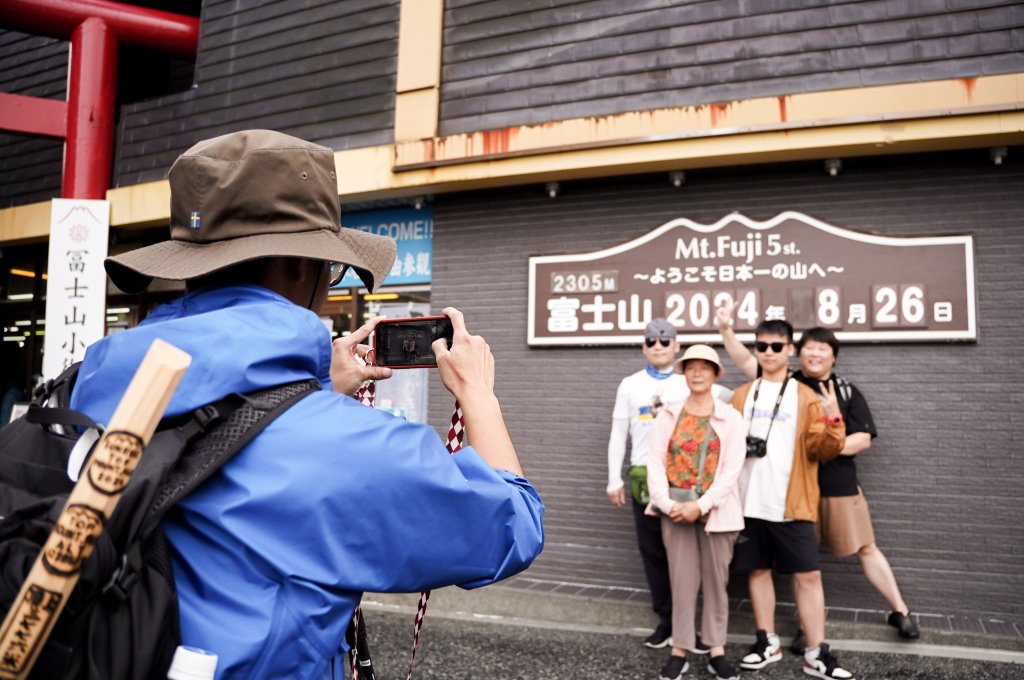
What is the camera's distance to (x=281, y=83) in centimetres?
845

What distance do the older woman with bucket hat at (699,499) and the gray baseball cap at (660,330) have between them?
784 millimetres

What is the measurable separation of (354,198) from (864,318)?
4.84 metres

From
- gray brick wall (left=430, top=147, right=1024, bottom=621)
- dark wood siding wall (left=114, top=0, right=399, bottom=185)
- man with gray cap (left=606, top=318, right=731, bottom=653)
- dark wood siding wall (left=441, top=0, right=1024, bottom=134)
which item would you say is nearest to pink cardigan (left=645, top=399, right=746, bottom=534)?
man with gray cap (left=606, top=318, right=731, bottom=653)

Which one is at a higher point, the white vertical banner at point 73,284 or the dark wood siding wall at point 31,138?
the dark wood siding wall at point 31,138

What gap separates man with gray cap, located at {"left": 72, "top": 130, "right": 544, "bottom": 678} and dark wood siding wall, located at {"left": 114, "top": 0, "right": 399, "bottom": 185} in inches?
264

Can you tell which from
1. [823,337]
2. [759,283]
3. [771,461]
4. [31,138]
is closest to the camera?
[771,461]

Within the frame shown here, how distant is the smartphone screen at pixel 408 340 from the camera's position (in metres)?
1.82

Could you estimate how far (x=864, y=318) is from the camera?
20.2ft

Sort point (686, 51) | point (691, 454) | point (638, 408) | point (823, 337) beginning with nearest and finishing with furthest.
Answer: point (691, 454) < point (823, 337) < point (638, 408) < point (686, 51)

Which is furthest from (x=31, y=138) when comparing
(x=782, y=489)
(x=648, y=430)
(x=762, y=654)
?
(x=762, y=654)

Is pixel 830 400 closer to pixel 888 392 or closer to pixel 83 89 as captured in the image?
pixel 888 392

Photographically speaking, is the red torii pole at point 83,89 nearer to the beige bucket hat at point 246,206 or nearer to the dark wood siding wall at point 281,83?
the dark wood siding wall at point 281,83

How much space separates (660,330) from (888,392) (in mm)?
1828

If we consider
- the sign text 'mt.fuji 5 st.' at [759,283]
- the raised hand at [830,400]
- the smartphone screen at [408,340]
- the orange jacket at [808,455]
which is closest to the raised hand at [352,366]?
the smartphone screen at [408,340]
